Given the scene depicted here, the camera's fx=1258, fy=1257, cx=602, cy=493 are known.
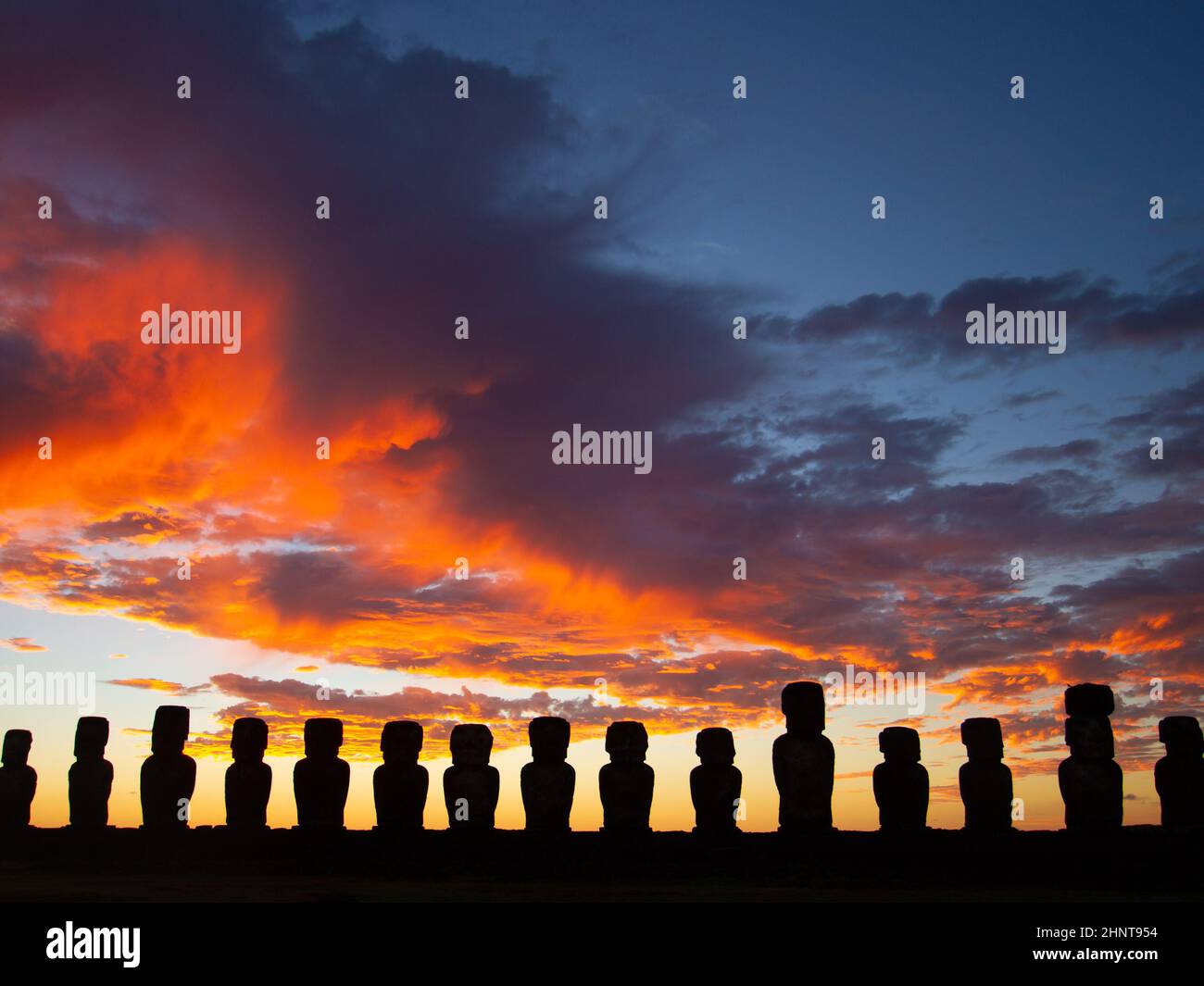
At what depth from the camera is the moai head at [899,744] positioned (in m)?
15.8

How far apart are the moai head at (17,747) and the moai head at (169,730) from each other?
2.76 meters

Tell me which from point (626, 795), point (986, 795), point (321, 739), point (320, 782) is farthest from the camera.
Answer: point (321, 739)

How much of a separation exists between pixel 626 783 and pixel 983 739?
4598 mm

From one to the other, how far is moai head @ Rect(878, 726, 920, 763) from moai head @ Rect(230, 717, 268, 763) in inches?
331

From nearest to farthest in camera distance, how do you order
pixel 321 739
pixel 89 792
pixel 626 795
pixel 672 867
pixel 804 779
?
pixel 672 867 < pixel 804 779 < pixel 626 795 < pixel 321 739 < pixel 89 792

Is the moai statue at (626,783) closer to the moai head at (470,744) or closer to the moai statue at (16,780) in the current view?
the moai head at (470,744)

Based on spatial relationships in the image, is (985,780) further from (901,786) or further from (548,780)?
(548,780)

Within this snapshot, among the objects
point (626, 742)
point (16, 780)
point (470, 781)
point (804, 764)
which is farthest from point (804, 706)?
point (16, 780)

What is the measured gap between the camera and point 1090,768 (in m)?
15.9

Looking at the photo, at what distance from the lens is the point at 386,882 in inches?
567
